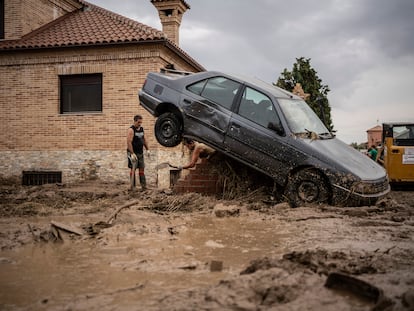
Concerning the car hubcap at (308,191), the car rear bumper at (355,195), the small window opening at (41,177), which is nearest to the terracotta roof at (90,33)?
the small window opening at (41,177)

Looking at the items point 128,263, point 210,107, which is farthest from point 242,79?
point 128,263

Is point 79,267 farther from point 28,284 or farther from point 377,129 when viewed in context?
point 377,129

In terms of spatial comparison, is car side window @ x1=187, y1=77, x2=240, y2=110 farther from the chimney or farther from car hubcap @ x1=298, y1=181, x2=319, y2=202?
the chimney

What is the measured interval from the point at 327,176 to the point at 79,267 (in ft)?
14.2

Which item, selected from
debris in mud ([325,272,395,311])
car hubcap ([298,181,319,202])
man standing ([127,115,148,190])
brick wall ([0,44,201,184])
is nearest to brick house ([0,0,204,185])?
brick wall ([0,44,201,184])

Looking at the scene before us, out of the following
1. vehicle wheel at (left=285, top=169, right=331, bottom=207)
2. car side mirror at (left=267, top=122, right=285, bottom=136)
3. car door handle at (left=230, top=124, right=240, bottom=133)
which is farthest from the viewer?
car door handle at (left=230, top=124, right=240, bottom=133)

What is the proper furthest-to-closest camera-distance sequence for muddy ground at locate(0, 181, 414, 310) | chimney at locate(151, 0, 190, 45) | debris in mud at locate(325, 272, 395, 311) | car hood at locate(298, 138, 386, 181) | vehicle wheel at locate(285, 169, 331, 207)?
chimney at locate(151, 0, 190, 45)
vehicle wheel at locate(285, 169, 331, 207)
car hood at locate(298, 138, 386, 181)
muddy ground at locate(0, 181, 414, 310)
debris in mud at locate(325, 272, 395, 311)

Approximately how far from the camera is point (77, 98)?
14.0m

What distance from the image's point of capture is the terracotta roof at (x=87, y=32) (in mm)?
13500

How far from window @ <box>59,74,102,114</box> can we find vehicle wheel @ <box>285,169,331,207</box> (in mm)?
8430

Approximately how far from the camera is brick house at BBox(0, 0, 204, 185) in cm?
1335

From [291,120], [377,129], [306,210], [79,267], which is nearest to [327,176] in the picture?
[306,210]

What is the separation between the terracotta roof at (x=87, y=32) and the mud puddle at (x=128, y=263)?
9.11m

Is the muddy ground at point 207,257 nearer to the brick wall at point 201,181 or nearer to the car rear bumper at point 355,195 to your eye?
the car rear bumper at point 355,195
